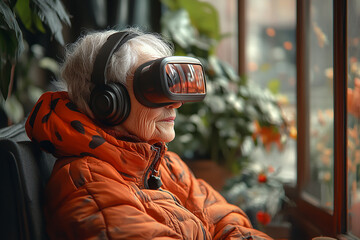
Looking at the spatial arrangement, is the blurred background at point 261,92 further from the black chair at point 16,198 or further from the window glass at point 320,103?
the black chair at point 16,198

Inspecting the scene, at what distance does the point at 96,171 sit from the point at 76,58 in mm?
313

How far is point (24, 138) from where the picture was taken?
1124mm

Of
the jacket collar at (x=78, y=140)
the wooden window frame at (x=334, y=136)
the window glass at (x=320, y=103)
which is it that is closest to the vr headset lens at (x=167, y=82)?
the jacket collar at (x=78, y=140)

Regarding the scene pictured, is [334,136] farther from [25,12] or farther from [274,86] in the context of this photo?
[274,86]

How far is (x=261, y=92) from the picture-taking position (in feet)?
8.04

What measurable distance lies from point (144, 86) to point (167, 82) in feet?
0.19

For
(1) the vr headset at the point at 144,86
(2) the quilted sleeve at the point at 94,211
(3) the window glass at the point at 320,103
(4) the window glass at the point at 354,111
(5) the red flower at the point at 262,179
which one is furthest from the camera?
(5) the red flower at the point at 262,179

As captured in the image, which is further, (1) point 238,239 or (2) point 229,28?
(2) point 229,28

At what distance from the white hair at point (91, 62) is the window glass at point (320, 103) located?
0.83m

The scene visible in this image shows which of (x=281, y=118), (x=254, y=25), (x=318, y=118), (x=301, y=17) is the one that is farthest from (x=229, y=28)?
(x=318, y=118)

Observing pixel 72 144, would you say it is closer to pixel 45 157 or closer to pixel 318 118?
pixel 45 157

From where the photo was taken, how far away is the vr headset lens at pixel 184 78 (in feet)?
3.11

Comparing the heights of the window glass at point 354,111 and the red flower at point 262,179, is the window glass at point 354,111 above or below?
above

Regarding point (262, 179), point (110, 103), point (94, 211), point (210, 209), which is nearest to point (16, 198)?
point (94, 211)
